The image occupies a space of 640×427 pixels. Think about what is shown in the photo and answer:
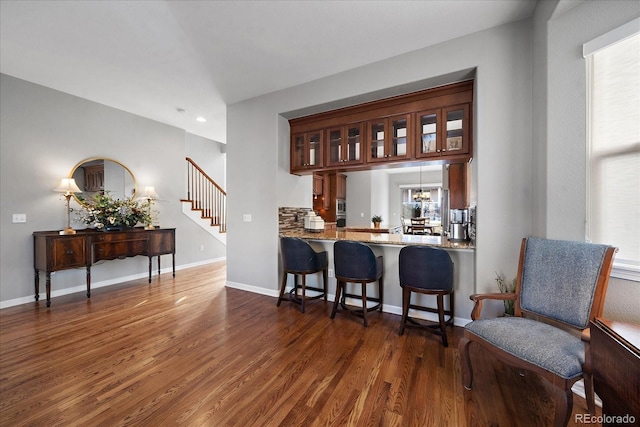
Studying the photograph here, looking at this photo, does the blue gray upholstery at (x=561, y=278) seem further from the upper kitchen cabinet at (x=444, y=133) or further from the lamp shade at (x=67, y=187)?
the lamp shade at (x=67, y=187)

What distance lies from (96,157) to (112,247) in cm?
156

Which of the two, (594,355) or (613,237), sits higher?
(613,237)

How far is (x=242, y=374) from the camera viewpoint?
193 centimetres

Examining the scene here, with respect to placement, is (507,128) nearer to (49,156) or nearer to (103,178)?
(103,178)

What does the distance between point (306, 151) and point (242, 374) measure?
9.33ft

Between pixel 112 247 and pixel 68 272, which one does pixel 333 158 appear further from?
pixel 68 272

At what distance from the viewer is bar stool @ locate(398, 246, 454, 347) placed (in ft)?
7.66

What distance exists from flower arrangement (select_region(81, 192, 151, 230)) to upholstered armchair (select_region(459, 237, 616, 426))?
4857 millimetres

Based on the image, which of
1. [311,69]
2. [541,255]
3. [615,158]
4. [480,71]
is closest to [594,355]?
[541,255]

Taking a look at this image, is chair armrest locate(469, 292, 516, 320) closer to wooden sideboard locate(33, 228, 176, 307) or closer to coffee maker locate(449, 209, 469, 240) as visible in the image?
coffee maker locate(449, 209, 469, 240)

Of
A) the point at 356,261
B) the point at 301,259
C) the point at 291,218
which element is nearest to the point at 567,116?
the point at 356,261

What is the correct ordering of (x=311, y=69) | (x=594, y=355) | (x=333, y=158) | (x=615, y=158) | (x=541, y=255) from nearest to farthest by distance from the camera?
1. (x=594, y=355)
2. (x=615, y=158)
3. (x=541, y=255)
4. (x=311, y=69)
5. (x=333, y=158)

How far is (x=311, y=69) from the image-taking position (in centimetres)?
316

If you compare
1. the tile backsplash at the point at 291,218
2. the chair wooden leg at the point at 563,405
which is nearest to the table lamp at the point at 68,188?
the tile backsplash at the point at 291,218
